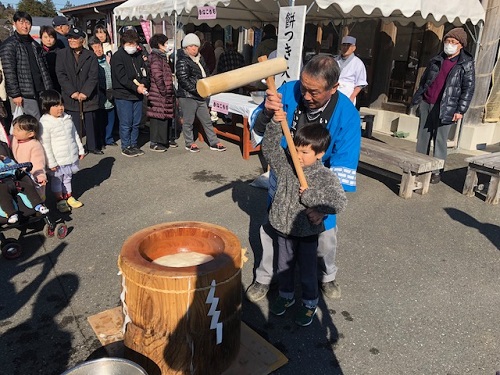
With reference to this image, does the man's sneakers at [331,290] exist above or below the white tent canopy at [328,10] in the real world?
below

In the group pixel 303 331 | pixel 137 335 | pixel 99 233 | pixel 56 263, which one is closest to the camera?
pixel 137 335

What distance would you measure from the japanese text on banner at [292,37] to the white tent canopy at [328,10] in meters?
0.20

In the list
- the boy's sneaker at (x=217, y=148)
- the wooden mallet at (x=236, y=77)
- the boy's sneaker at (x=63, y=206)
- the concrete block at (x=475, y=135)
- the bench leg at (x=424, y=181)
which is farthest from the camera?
the concrete block at (x=475, y=135)

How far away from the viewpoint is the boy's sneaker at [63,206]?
4.36 metres

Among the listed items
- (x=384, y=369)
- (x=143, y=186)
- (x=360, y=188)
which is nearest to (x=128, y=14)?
(x=143, y=186)

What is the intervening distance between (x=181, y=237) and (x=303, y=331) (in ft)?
3.46

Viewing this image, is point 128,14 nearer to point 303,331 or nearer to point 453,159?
point 453,159

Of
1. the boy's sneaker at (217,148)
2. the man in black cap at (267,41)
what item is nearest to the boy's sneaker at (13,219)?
the boy's sneaker at (217,148)

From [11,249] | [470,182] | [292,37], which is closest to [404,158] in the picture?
[470,182]

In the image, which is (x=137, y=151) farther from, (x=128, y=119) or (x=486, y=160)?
(x=486, y=160)

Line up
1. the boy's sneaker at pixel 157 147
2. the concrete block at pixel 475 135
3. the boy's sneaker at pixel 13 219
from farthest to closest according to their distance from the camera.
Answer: the concrete block at pixel 475 135, the boy's sneaker at pixel 157 147, the boy's sneaker at pixel 13 219

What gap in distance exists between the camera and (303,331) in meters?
2.74

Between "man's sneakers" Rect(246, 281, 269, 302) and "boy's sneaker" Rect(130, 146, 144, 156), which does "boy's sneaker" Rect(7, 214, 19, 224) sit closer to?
"man's sneakers" Rect(246, 281, 269, 302)

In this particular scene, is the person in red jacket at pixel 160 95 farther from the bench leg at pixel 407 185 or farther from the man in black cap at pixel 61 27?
the bench leg at pixel 407 185
